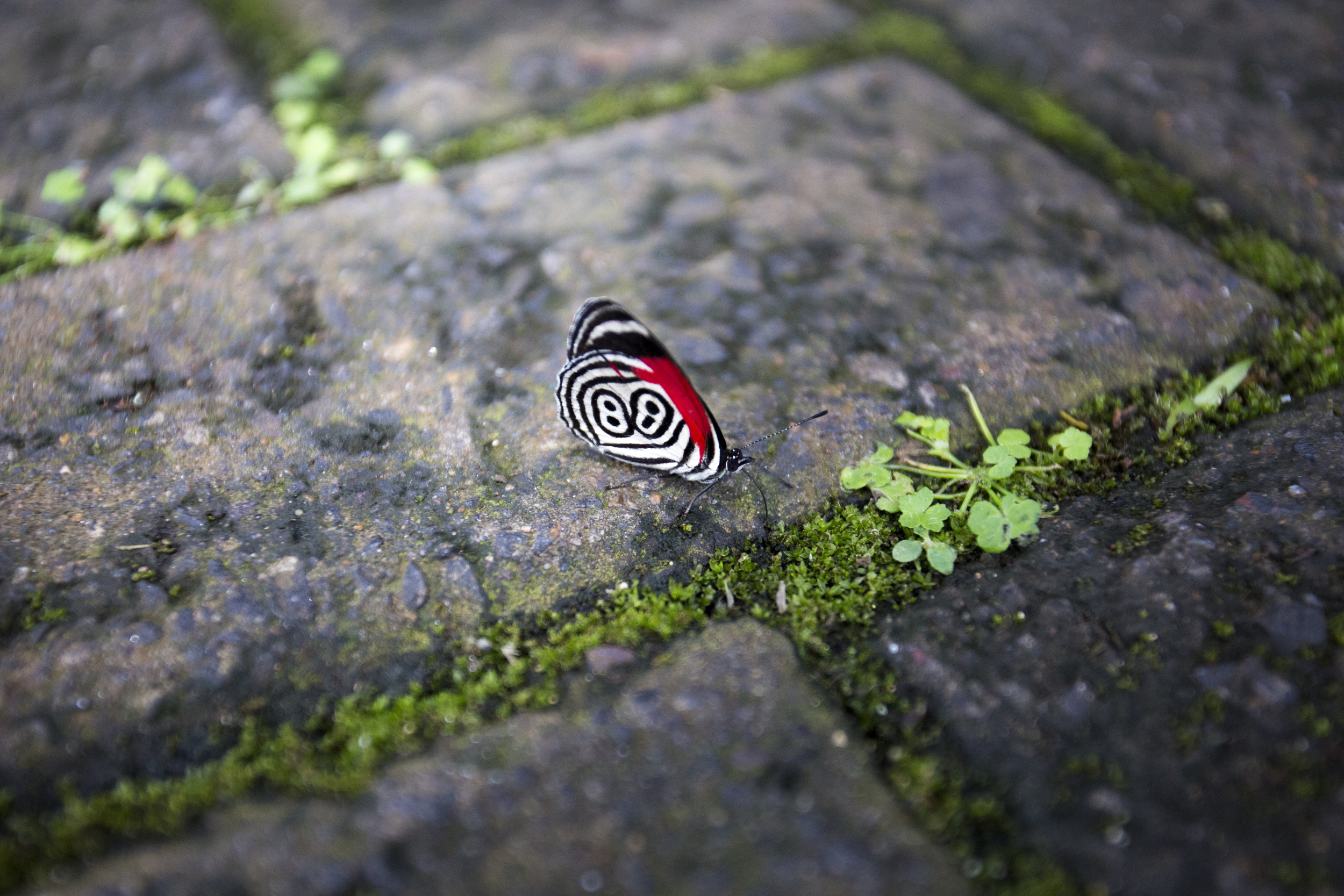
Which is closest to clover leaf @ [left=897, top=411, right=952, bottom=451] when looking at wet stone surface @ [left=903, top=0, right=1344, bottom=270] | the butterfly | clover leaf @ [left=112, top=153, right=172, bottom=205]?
the butterfly

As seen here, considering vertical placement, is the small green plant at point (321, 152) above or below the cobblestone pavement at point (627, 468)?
above

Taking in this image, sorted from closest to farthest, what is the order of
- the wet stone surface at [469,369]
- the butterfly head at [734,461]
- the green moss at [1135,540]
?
the wet stone surface at [469,369] < the green moss at [1135,540] < the butterfly head at [734,461]

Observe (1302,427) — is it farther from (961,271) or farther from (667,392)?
(667,392)

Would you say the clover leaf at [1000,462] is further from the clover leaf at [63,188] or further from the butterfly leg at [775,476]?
the clover leaf at [63,188]

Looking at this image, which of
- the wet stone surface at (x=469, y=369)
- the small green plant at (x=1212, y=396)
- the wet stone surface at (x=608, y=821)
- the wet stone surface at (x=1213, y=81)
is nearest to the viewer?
the wet stone surface at (x=608, y=821)

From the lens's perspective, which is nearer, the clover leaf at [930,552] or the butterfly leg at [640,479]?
the clover leaf at [930,552]

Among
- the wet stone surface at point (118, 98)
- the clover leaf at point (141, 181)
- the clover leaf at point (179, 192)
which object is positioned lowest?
the clover leaf at point (179, 192)

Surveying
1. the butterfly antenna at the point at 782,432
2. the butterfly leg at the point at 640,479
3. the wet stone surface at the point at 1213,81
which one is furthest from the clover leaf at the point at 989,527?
the wet stone surface at the point at 1213,81
